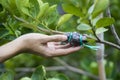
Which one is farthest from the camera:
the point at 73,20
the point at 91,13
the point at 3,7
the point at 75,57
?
the point at 75,57

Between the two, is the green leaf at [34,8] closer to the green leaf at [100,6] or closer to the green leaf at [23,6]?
the green leaf at [23,6]

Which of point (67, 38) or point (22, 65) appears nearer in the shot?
point (67, 38)

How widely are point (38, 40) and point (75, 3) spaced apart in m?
0.14

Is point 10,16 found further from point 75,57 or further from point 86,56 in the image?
point 75,57

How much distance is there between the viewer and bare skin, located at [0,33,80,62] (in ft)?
3.56

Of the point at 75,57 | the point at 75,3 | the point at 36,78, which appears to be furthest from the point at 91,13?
the point at 75,57

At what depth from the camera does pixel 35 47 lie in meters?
1.09

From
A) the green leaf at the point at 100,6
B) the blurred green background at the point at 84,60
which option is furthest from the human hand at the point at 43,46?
the blurred green background at the point at 84,60

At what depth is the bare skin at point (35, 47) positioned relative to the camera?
108 centimetres

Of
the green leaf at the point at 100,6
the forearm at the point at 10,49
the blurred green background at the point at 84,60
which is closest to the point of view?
the green leaf at the point at 100,6

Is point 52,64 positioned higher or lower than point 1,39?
lower

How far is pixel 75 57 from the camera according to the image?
2545mm

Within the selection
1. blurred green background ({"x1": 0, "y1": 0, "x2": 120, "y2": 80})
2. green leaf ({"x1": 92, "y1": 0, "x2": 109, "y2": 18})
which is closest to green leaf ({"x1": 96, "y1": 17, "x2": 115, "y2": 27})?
green leaf ({"x1": 92, "y1": 0, "x2": 109, "y2": 18})

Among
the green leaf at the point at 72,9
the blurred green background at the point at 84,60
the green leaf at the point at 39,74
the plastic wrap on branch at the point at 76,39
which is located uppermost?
the green leaf at the point at 72,9
